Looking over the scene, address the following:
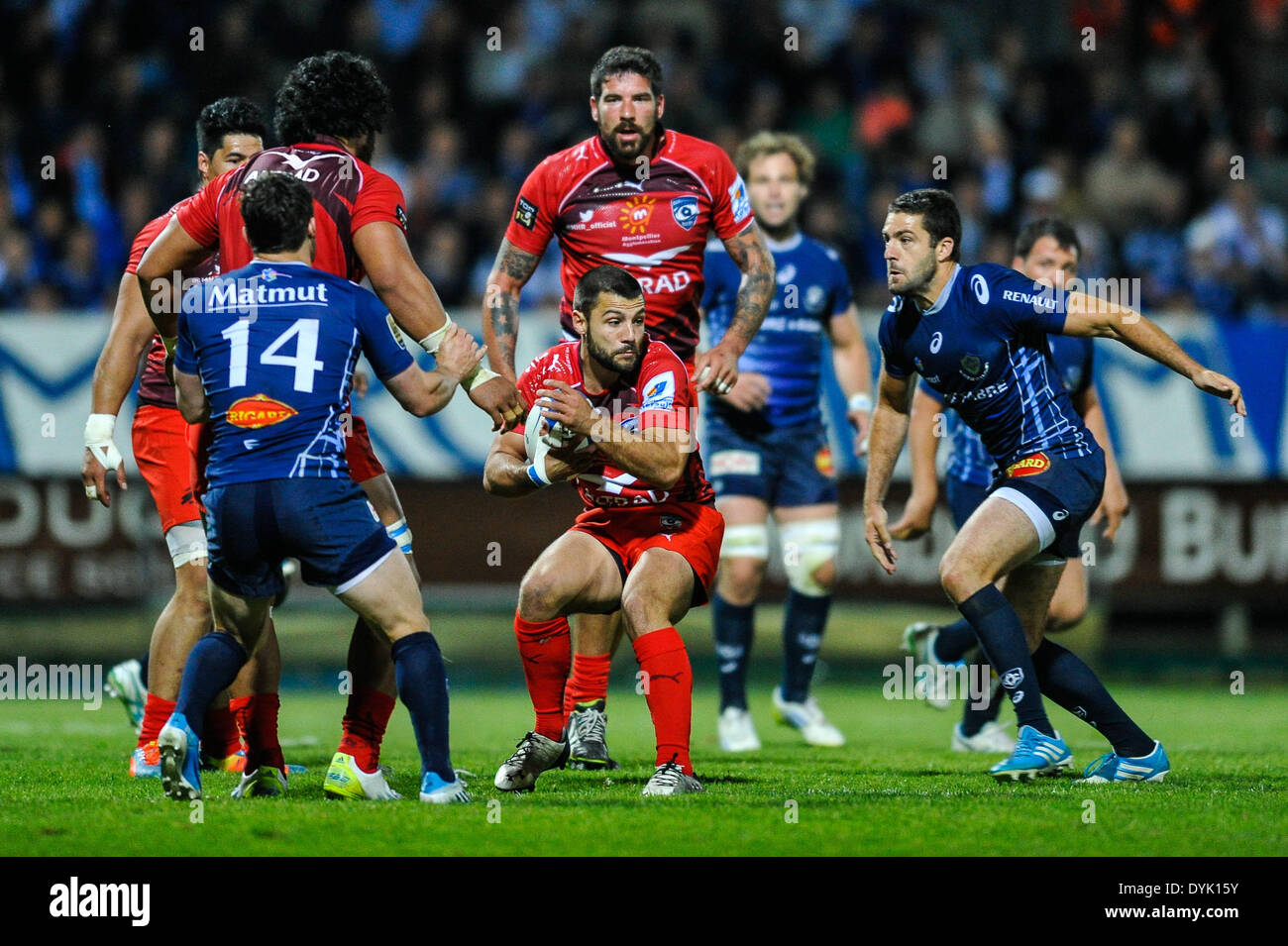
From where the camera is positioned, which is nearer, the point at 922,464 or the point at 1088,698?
the point at 1088,698

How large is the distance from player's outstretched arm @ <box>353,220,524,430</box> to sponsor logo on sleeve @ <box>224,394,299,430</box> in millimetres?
777

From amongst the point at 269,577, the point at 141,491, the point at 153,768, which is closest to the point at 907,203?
the point at 269,577

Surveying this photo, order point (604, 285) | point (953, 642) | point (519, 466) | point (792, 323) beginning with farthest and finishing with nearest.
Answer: point (792, 323) < point (953, 642) < point (519, 466) < point (604, 285)

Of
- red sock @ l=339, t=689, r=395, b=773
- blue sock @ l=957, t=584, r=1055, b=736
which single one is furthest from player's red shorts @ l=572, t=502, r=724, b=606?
red sock @ l=339, t=689, r=395, b=773

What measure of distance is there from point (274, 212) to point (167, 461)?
7.57 ft

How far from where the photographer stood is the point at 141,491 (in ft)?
43.7

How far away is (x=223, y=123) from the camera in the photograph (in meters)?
7.41

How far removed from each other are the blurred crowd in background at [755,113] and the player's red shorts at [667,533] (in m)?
8.51

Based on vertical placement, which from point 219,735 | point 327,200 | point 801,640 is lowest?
point 219,735

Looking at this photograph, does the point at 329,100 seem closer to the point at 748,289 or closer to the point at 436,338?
the point at 436,338

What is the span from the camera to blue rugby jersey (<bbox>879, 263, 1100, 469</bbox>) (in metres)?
6.82

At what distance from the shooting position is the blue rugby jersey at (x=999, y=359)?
22.4 feet

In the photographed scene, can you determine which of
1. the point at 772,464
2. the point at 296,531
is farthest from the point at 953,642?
the point at 296,531

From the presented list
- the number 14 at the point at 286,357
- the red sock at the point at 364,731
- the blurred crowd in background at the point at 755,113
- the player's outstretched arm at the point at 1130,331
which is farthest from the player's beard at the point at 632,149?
the blurred crowd in background at the point at 755,113
